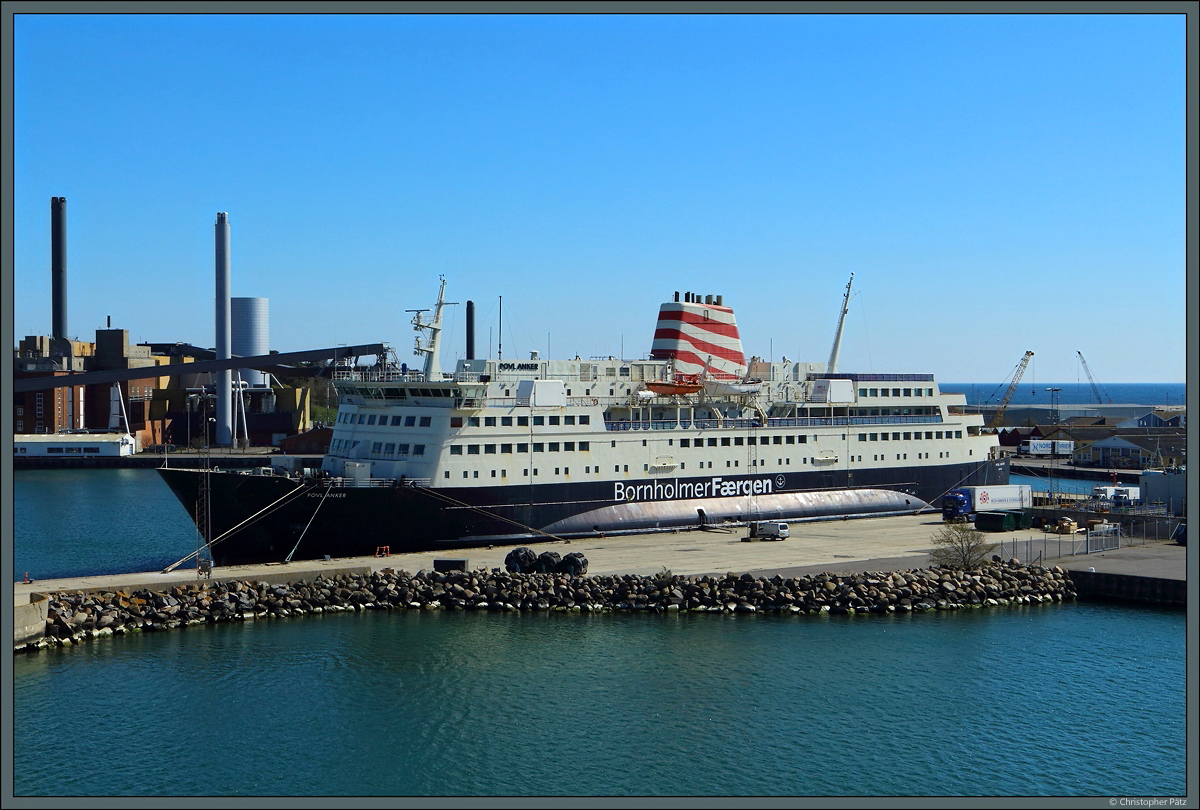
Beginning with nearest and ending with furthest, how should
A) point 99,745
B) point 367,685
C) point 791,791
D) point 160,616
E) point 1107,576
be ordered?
point 791,791 < point 99,745 < point 367,685 < point 160,616 < point 1107,576

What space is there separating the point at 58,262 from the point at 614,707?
3326 inches

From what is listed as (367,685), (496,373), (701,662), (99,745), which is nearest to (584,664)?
(701,662)

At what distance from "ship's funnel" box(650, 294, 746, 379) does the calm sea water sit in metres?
16.3

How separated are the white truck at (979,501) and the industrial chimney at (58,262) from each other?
243ft

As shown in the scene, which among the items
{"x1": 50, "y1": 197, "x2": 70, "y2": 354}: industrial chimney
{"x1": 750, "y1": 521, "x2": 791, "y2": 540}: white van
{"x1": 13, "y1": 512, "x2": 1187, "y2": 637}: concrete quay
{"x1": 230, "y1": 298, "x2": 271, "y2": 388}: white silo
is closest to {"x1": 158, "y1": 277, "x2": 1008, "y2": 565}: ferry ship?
{"x1": 13, "y1": 512, "x2": 1187, "y2": 637}: concrete quay

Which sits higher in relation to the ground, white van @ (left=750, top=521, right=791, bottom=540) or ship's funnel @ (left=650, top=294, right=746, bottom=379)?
ship's funnel @ (left=650, top=294, right=746, bottom=379)

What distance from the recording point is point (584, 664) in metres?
25.2

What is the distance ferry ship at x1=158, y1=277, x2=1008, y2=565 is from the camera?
113ft

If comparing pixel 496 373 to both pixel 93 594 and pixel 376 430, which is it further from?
pixel 93 594

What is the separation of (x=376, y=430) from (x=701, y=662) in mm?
16306

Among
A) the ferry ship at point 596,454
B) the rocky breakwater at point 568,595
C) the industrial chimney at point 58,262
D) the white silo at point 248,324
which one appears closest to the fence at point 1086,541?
the rocky breakwater at point 568,595

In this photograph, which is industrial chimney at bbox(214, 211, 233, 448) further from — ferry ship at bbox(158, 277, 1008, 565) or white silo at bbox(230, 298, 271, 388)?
ferry ship at bbox(158, 277, 1008, 565)

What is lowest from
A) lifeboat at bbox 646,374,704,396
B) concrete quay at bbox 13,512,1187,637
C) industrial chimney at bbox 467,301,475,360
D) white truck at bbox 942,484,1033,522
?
concrete quay at bbox 13,512,1187,637

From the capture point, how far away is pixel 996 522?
137 feet
